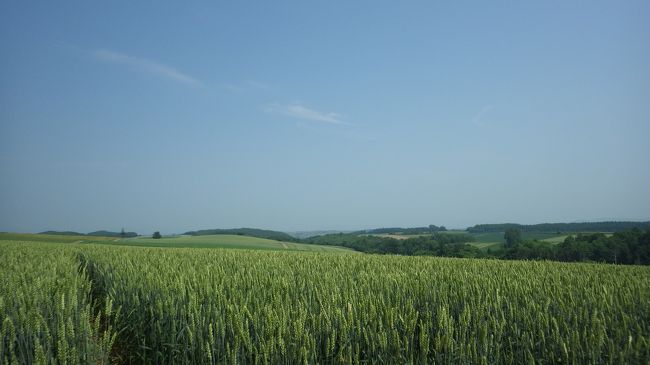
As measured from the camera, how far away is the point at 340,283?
19.4 feet

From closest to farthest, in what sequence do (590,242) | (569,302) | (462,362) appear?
(462,362), (569,302), (590,242)

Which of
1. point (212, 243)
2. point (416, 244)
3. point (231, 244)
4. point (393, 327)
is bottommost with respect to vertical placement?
point (416, 244)

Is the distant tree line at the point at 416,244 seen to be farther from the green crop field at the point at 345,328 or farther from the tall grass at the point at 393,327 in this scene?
the green crop field at the point at 345,328

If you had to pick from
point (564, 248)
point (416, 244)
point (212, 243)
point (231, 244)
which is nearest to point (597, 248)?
point (564, 248)

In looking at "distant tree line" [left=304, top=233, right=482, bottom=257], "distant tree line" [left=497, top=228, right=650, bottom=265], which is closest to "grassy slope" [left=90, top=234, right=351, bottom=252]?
"distant tree line" [left=304, top=233, right=482, bottom=257]

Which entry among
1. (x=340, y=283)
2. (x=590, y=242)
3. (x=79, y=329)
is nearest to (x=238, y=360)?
(x=79, y=329)

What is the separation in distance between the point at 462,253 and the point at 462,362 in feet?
111

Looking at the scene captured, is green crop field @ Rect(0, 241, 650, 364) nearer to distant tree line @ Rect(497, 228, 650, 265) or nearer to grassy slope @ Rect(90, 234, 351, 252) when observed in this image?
distant tree line @ Rect(497, 228, 650, 265)

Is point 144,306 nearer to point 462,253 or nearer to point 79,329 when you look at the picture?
point 79,329

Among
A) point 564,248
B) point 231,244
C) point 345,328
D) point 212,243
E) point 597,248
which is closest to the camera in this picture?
point 345,328

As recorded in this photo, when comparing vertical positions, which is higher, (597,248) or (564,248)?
(597,248)

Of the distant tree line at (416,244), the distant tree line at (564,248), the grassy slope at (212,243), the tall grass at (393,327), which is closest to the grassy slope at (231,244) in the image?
the grassy slope at (212,243)

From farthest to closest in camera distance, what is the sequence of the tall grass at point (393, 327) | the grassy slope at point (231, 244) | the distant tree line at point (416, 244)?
1. the grassy slope at point (231, 244)
2. the distant tree line at point (416, 244)
3. the tall grass at point (393, 327)

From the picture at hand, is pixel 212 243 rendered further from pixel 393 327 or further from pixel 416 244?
pixel 393 327
